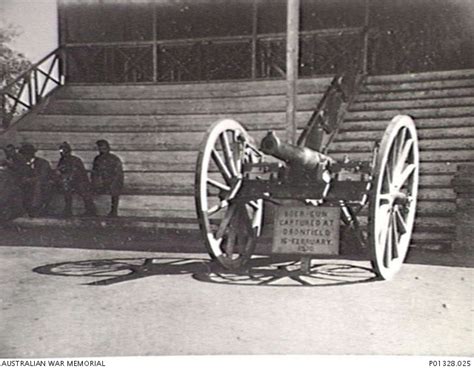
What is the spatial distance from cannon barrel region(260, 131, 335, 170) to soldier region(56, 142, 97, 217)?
179 centimetres

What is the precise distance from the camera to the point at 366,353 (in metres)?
2.48

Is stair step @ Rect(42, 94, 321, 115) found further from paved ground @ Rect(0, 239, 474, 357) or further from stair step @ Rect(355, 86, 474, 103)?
paved ground @ Rect(0, 239, 474, 357)

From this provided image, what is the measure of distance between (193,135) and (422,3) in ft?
7.37

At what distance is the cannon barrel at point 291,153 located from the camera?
3.21 metres

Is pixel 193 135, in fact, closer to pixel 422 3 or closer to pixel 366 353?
pixel 422 3

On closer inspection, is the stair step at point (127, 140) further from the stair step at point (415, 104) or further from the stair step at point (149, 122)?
the stair step at point (415, 104)

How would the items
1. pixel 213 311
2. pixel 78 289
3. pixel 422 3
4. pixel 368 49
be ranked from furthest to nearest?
pixel 368 49 → pixel 422 3 → pixel 78 289 → pixel 213 311

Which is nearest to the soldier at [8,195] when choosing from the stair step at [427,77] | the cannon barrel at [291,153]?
the cannon barrel at [291,153]

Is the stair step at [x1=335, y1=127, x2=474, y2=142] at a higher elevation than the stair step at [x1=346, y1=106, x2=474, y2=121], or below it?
below

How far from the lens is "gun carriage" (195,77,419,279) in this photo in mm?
3262

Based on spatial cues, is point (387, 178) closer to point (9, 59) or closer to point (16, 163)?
point (9, 59)

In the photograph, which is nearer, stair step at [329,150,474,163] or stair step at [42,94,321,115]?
stair step at [329,150,474,163]

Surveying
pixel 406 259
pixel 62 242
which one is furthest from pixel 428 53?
pixel 62 242

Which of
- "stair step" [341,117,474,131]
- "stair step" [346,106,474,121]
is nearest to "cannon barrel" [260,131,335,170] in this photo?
"stair step" [341,117,474,131]
